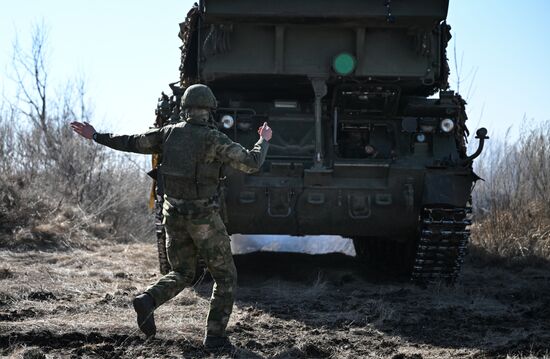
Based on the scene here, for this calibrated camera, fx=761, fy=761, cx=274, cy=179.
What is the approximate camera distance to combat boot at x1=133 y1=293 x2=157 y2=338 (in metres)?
4.83

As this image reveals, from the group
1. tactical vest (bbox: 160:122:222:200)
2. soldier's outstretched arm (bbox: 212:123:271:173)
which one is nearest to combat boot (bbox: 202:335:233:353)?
tactical vest (bbox: 160:122:222:200)

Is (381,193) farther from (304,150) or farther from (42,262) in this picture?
(42,262)

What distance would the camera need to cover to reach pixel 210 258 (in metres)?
5.09

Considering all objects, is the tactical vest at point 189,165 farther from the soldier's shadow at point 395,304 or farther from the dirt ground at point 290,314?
the soldier's shadow at point 395,304

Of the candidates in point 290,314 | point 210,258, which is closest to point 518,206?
point 290,314

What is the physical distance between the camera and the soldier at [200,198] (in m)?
5.02

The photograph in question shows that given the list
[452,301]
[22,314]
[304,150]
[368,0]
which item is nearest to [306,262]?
[304,150]

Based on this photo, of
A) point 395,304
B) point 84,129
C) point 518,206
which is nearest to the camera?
point 84,129

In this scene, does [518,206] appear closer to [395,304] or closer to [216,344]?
[395,304]

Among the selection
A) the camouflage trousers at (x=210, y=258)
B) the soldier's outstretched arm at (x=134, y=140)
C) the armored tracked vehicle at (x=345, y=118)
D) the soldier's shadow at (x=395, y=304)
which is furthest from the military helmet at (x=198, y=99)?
the armored tracked vehicle at (x=345, y=118)

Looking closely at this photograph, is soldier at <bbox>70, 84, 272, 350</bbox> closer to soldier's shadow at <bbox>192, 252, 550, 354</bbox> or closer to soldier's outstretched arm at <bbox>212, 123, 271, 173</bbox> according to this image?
soldier's outstretched arm at <bbox>212, 123, 271, 173</bbox>

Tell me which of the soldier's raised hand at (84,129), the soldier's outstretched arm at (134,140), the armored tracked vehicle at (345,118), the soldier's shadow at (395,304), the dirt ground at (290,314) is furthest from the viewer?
the armored tracked vehicle at (345,118)

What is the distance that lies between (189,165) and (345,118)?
368cm

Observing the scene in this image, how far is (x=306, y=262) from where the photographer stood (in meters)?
10.4
